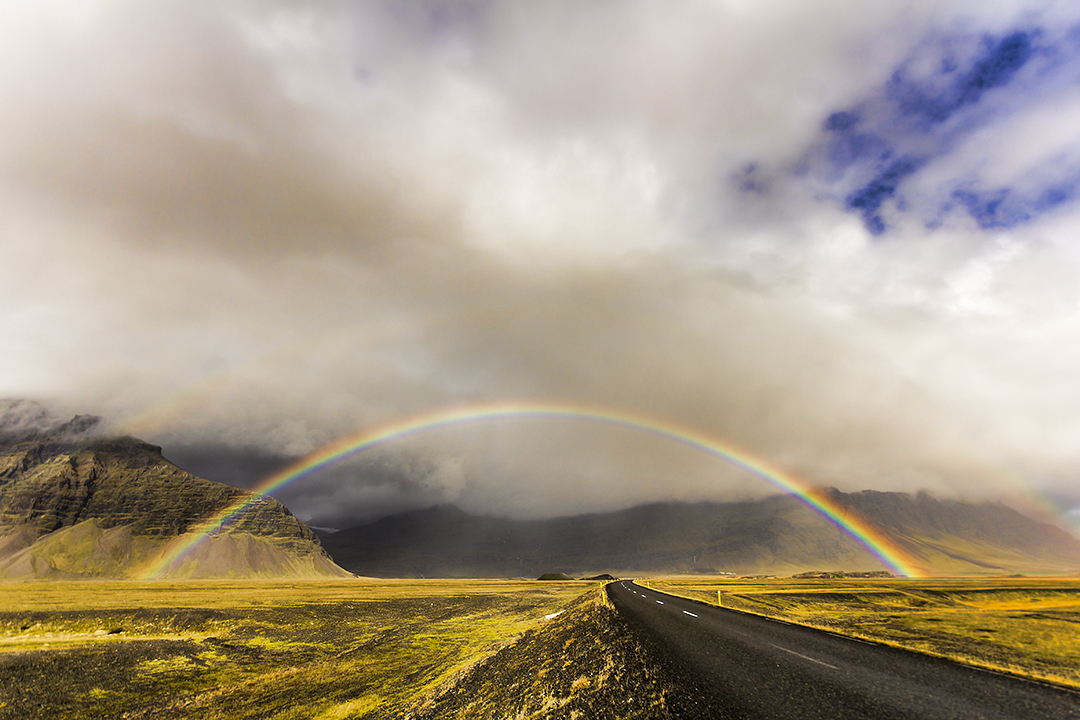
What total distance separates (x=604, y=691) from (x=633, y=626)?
1234 centimetres

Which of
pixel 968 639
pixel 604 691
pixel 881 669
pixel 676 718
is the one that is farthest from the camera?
pixel 968 639

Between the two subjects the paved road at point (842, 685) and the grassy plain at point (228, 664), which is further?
the grassy plain at point (228, 664)

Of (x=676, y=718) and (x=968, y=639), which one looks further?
(x=968, y=639)

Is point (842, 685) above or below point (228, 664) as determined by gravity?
above

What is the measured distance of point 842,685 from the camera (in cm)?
1050

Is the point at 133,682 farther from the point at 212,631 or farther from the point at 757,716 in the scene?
the point at 757,716

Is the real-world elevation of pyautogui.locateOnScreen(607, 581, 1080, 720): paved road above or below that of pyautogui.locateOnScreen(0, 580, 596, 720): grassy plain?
above

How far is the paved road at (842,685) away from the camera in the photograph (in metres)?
8.55

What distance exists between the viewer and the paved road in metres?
8.55

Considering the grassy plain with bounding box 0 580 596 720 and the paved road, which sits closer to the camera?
the paved road

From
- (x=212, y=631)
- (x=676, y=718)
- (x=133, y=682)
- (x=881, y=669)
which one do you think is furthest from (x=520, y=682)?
(x=212, y=631)

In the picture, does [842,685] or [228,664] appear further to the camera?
[228,664]

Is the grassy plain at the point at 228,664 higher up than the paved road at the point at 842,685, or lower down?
lower down

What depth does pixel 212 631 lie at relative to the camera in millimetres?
36656
